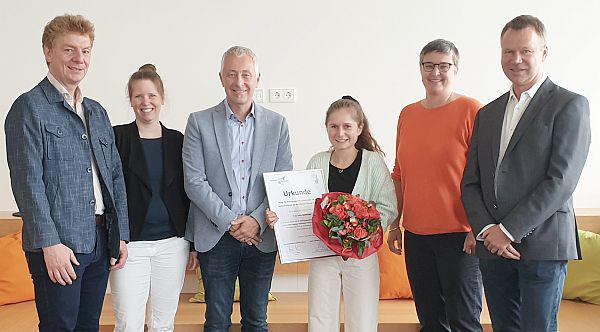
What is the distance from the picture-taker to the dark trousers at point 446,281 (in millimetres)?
2512

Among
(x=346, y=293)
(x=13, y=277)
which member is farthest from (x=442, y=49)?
(x=13, y=277)

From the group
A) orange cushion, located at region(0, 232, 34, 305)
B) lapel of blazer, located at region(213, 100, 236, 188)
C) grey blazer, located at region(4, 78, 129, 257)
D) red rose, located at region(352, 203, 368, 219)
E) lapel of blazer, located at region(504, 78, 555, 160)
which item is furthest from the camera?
orange cushion, located at region(0, 232, 34, 305)

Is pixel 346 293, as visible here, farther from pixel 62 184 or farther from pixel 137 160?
pixel 62 184

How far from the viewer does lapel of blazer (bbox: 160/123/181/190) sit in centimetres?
257

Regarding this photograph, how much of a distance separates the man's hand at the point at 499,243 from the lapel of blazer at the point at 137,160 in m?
1.39

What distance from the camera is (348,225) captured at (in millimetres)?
2438

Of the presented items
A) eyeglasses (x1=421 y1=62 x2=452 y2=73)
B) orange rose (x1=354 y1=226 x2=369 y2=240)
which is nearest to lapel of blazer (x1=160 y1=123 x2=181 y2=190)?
orange rose (x1=354 y1=226 x2=369 y2=240)

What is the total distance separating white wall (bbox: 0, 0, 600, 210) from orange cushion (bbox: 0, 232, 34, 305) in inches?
44.6

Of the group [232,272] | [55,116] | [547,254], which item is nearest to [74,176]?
[55,116]

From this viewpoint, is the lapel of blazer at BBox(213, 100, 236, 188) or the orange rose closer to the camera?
the orange rose

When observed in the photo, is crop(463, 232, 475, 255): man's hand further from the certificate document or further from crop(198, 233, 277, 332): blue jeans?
crop(198, 233, 277, 332): blue jeans

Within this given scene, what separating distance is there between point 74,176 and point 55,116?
223mm

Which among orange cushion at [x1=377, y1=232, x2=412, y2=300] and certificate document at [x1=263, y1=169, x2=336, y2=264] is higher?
certificate document at [x1=263, y1=169, x2=336, y2=264]

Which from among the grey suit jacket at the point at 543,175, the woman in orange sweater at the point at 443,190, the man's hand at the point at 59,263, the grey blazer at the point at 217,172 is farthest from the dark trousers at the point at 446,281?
the man's hand at the point at 59,263
